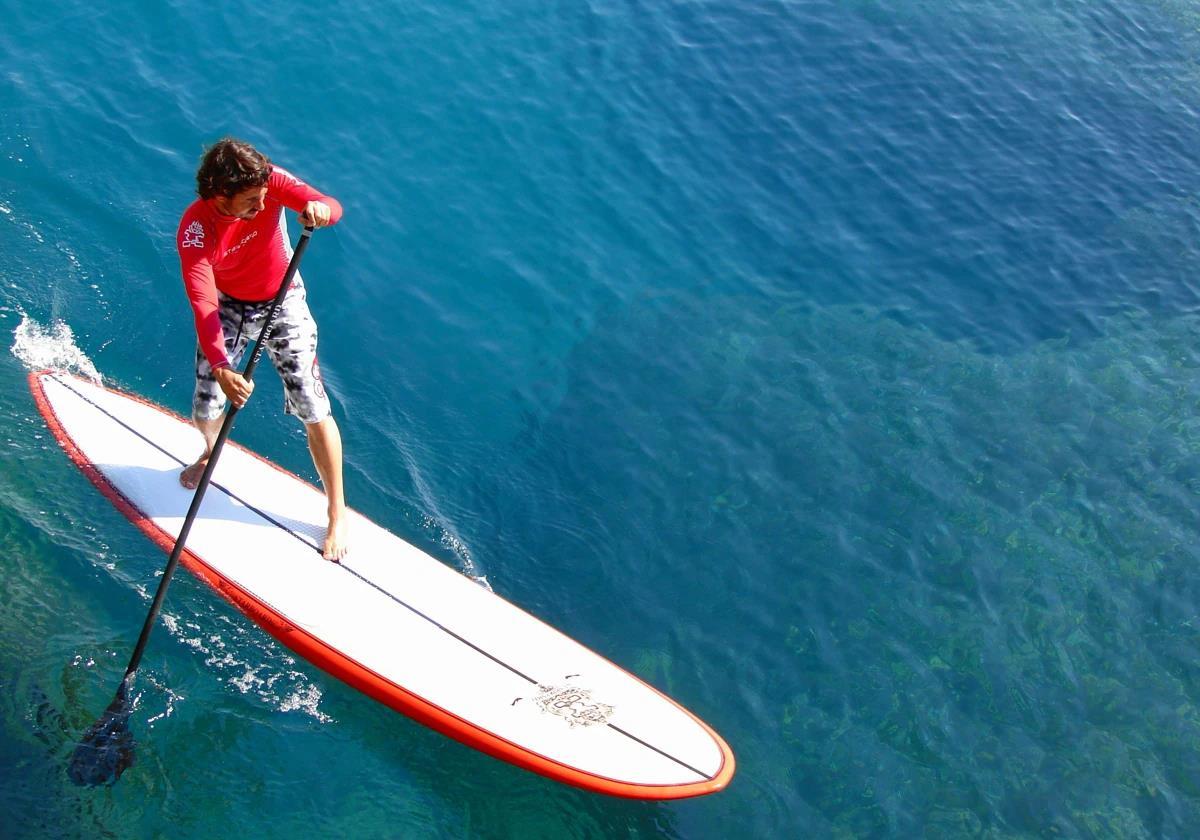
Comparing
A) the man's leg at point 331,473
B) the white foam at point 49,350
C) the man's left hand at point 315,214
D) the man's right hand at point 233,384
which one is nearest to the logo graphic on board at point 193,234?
the man's left hand at point 315,214

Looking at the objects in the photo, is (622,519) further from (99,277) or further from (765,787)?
(99,277)

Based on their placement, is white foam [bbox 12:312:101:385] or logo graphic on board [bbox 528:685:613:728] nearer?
logo graphic on board [bbox 528:685:613:728]

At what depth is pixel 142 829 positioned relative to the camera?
6.02 meters

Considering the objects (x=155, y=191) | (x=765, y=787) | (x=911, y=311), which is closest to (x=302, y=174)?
(x=155, y=191)

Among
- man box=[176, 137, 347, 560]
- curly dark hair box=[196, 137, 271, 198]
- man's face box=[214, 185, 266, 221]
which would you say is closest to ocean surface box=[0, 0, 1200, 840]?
man box=[176, 137, 347, 560]

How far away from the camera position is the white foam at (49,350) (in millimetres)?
8234

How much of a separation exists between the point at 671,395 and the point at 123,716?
203 inches

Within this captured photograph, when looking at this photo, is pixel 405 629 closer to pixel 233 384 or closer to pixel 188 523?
pixel 188 523

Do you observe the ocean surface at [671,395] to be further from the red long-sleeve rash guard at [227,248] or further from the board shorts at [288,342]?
the red long-sleeve rash guard at [227,248]

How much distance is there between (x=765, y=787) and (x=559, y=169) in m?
7.03

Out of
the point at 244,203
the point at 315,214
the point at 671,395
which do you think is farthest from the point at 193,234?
the point at 671,395

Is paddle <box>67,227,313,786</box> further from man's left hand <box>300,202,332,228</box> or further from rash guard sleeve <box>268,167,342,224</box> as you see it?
rash guard sleeve <box>268,167,342,224</box>

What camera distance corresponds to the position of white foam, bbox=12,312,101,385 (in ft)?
27.0

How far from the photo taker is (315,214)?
5.95 meters
